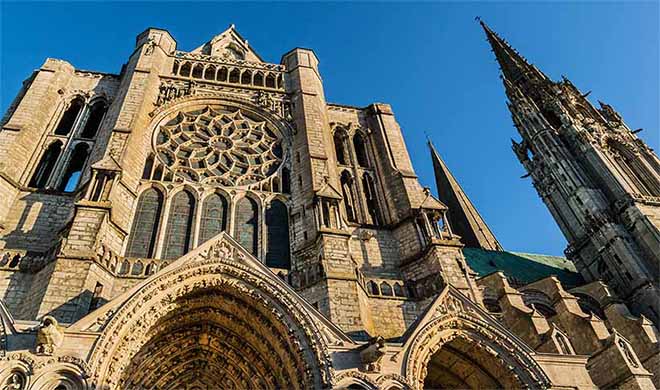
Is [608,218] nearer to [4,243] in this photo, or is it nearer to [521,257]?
[521,257]

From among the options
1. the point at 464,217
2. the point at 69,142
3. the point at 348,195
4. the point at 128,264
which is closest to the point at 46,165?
the point at 69,142

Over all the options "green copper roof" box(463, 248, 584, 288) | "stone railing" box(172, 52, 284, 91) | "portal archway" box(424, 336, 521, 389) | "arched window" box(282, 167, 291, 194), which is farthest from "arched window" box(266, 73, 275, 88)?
"green copper roof" box(463, 248, 584, 288)

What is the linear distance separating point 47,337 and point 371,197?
9.65 metres

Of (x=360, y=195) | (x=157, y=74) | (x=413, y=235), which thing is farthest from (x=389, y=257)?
(x=157, y=74)

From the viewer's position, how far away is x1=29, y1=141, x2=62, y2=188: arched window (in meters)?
12.7

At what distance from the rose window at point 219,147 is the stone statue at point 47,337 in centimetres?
670

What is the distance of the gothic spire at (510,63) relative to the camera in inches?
1393

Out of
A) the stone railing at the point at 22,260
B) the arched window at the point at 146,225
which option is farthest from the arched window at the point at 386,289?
the stone railing at the point at 22,260

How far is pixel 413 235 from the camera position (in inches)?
487

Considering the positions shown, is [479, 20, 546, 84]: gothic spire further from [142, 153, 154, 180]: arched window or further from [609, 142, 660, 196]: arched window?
[142, 153, 154, 180]: arched window

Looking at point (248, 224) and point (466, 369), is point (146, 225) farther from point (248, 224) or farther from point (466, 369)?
point (466, 369)

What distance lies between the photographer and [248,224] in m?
12.4

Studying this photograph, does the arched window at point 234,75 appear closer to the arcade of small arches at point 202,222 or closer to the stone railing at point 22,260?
the arcade of small arches at point 202,222

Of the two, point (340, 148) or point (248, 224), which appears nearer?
point (248, 224)
